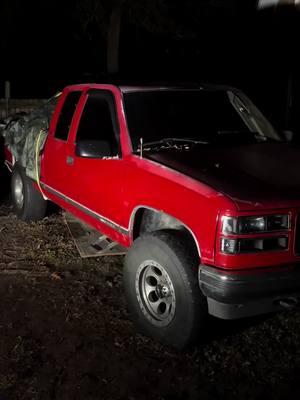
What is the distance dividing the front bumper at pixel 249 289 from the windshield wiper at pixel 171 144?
4.03 ft

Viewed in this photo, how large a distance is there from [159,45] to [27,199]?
21.4 meters

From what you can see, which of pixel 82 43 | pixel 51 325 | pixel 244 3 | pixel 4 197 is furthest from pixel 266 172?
pixel 82 43

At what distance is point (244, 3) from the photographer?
779 inches

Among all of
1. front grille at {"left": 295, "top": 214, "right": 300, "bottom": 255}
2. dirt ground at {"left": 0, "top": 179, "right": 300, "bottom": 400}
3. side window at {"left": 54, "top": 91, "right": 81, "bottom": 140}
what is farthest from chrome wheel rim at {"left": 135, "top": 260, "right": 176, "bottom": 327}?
side window at {"left": 54, "top": 91, "right": 81, "bottom": 140}

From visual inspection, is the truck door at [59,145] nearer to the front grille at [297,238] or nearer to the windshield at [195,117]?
the windshield at [195,117]

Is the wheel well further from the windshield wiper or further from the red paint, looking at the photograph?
the windshield wiper

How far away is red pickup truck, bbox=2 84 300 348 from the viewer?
134 inches

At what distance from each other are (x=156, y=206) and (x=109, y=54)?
59.0 ft

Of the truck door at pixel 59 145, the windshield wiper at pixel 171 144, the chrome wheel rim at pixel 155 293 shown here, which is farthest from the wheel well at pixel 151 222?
the truck door at pixel 59 145

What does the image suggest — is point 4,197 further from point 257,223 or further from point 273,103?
point 273,103

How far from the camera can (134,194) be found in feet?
13.6

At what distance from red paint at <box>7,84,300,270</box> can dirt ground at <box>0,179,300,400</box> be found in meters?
0.65

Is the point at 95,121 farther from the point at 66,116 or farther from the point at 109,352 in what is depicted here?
the point at 109,352

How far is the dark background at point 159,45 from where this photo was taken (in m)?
13.6
